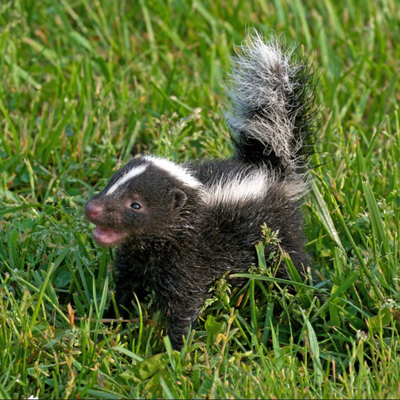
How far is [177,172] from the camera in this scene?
4.46m

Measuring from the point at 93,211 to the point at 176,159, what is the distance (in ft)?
6.35

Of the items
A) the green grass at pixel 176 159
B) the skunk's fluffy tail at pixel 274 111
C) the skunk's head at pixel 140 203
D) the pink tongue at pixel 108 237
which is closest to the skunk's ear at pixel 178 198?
the skunk's head at pixel 140 203

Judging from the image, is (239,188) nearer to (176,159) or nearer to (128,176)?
(128,176)

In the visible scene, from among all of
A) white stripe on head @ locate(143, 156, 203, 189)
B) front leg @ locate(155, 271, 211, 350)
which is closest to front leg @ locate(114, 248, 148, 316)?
front leg @ locate(155, 271, 211, 350)

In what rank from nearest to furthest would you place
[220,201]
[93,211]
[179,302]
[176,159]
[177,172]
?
[93,211] → [179,302] → [177,172] → [220,201] → [176,159]

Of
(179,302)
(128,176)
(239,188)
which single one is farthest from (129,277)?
(239,188)

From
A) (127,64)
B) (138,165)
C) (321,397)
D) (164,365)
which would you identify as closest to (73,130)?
(127,64)

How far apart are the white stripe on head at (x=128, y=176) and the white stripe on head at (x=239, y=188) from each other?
1.67ft

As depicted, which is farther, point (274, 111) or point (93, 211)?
point (274, 111)

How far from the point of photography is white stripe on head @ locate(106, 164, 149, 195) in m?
4.27

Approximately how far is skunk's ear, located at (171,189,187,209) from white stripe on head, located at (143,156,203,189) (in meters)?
0.11

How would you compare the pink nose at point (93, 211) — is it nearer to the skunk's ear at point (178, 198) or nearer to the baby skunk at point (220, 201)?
the baby skunk at point (220, 201)

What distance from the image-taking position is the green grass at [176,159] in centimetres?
381

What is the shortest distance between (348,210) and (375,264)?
2.02 feet
